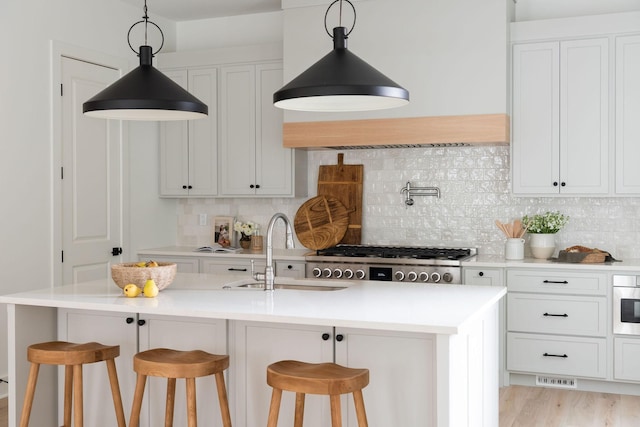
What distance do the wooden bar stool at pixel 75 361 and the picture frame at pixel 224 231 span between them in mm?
2904

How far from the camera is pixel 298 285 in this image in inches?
160

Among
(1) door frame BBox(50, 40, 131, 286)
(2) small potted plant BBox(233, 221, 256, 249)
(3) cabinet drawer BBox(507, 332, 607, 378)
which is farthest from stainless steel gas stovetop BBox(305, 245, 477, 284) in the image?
(1) door frame BBox(50, 40, 131, 286)

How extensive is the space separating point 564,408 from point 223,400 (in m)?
2.52

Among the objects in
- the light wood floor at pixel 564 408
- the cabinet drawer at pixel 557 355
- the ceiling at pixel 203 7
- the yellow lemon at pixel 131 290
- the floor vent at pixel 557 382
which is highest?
the ceiling at pixel 203 7

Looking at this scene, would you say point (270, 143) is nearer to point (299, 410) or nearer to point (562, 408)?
point (562, 408)

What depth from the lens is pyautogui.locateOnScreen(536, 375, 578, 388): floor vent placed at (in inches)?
206

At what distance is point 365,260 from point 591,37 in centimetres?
226

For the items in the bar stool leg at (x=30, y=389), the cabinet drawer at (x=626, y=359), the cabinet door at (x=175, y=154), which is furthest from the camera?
the cabinet door at (x=175, y=154)

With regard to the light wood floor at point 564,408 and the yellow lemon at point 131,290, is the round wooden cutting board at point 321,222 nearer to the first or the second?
the light wood floor at point 564,408

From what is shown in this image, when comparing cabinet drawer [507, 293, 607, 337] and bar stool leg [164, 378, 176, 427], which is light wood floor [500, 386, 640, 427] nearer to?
cabinet drawer [507, 293, 607, 337]

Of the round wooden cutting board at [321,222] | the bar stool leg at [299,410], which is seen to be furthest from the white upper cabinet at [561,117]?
the bar stool leg at [299,410]

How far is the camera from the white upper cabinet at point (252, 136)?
611 centimetres

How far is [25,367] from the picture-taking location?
3.79 meters

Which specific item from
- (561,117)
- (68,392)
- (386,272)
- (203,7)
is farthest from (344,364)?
(203,7)
